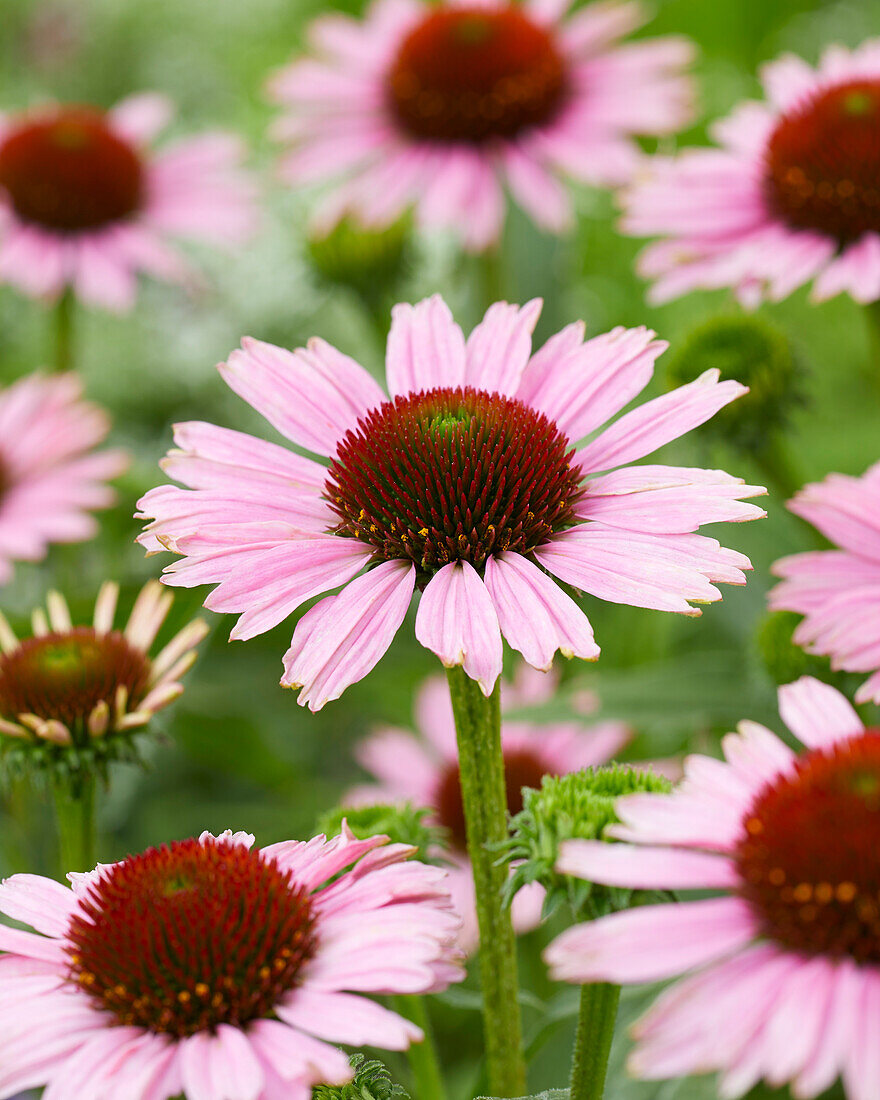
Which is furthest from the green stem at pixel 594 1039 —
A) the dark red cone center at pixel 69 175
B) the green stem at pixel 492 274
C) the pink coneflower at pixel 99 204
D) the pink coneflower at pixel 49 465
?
the dark red cone center at pixel 69 175

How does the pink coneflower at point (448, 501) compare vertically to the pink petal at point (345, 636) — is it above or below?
above

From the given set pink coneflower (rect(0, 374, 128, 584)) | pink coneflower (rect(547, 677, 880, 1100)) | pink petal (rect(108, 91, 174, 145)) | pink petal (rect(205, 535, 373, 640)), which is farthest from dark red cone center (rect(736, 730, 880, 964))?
pink petal (rect(108, 91, 174, 145))

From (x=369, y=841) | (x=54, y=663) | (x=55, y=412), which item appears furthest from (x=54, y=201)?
(x=369, y=841)

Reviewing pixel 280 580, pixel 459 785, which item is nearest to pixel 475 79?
pixel 459 785

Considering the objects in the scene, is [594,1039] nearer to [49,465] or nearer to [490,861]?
[490,861]

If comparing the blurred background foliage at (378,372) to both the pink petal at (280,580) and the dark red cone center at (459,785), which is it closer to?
the dark red cone center at (459,785)

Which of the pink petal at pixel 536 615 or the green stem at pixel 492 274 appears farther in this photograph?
the green stem at pixel 492 274

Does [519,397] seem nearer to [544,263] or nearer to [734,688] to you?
[734,688]
